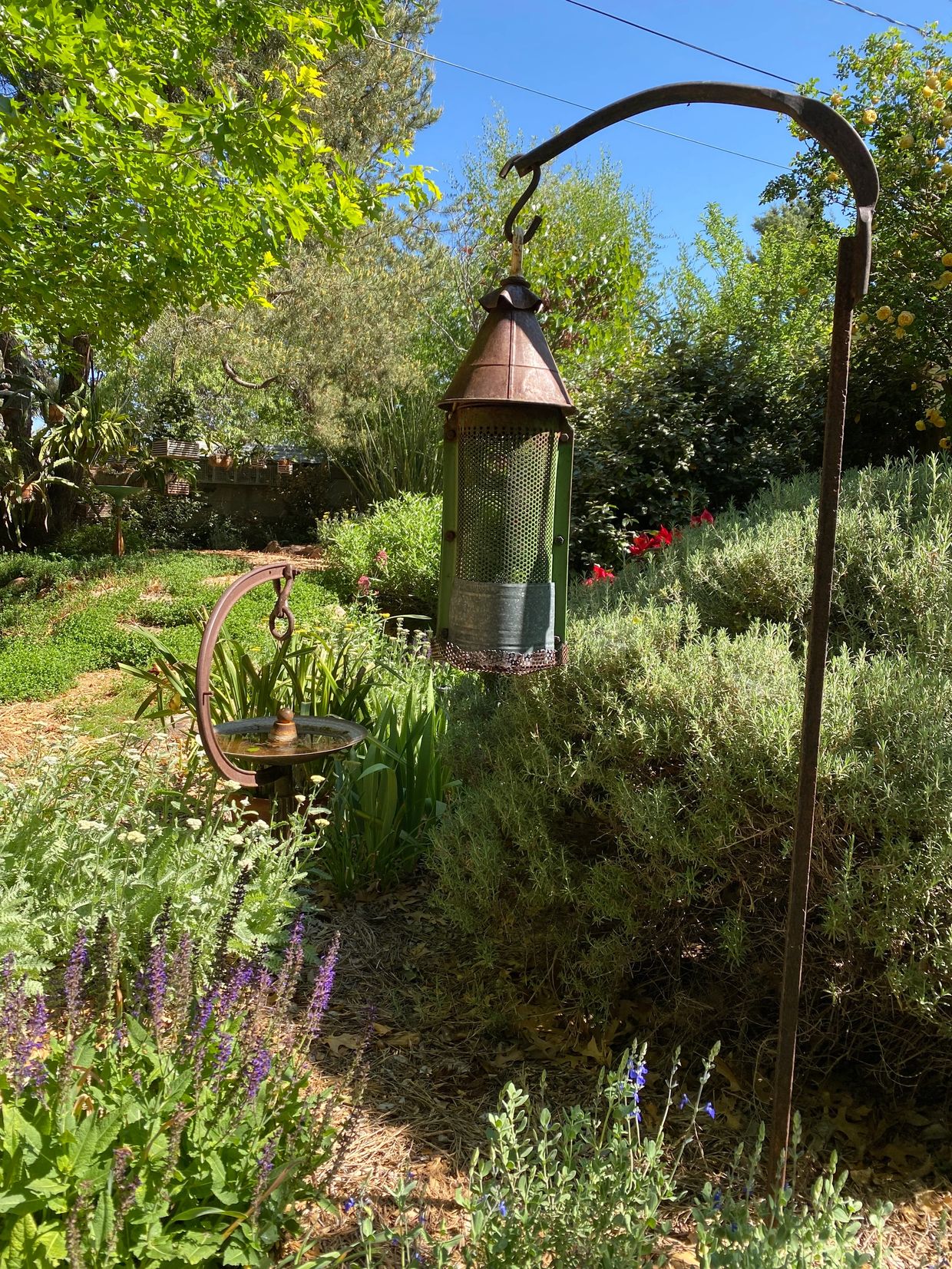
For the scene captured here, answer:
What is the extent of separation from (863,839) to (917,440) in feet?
18.1

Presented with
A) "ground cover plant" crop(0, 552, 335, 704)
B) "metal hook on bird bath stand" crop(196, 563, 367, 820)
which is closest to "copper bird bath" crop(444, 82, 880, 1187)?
"metal hook on bird bath stand" crop(196, 563, 367, 820)

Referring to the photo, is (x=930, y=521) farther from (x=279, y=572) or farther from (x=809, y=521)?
(x=279, y=572)

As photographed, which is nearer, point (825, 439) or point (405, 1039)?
point (825, 439)

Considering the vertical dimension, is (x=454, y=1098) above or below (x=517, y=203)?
below

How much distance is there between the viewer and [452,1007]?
2.76m

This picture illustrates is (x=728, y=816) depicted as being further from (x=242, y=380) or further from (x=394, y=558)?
(x=242, y=380)

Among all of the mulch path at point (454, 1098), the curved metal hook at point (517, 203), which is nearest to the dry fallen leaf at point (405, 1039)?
the mulch path at point (454, 1098)

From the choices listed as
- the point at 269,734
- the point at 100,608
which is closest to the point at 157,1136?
the point at 269,734

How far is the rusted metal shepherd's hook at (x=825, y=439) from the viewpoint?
1567mm

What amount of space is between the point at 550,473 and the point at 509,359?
348 millimetres

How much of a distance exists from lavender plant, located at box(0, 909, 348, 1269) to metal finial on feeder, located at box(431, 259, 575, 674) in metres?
0.94

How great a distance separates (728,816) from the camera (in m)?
2.18

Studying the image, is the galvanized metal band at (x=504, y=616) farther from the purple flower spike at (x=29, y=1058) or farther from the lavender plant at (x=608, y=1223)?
the purple flower spike at (x=29, y=1058)

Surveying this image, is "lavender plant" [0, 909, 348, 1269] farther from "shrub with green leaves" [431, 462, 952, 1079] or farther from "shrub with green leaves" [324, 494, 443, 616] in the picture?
"shrub with green leaves" [324, 494, 443, 616]
